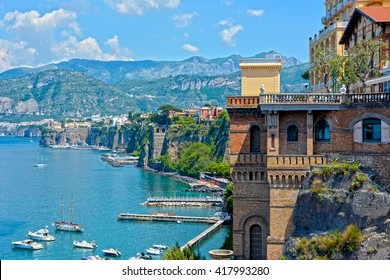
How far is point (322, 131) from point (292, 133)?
1.78 m

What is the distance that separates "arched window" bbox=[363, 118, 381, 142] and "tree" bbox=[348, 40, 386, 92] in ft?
18.0

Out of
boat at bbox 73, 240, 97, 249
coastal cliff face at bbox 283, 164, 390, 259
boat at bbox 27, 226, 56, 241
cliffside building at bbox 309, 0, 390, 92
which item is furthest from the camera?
boat at bbox 27, 226, 56, 241

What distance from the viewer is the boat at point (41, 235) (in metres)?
89.4

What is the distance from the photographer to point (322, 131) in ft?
133

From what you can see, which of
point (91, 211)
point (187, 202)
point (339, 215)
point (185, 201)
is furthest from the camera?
point (185, 201)

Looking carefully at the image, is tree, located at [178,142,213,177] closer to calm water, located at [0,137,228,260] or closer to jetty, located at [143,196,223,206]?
calm water, located at [0,137,228,260]

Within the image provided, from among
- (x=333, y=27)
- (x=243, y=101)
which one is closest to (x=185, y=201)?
(x=333, y=27)

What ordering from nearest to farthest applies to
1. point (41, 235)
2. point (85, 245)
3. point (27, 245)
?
point (27, 245), point (85, 245), point (41, 235)

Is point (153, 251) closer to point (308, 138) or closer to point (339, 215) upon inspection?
point (308, 138)

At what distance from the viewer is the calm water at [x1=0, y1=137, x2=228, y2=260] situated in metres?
86.2

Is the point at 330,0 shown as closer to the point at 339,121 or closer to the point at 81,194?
the point at 339,121

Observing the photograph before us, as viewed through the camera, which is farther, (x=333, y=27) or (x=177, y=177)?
(x=177, y=177)

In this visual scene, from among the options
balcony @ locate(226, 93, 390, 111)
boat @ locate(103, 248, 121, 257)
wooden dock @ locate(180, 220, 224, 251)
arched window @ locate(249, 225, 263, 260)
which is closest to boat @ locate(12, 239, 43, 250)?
boat @ locate(103, 248, 121, 257)

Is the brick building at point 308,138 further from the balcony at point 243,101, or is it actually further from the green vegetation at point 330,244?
the green vegetation at point 330,244
